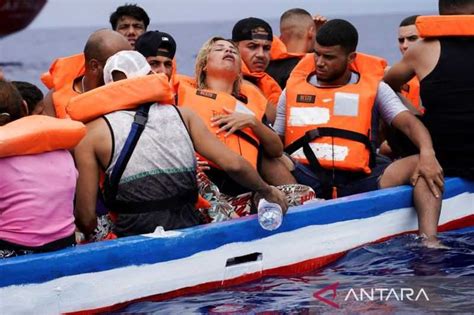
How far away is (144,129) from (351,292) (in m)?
1.39

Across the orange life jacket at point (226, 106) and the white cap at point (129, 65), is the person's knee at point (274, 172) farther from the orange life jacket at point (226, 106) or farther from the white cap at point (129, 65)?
the white cap at point (129, 65)

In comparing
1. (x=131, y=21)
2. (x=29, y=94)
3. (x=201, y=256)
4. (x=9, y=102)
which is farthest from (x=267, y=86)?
(x=9, y=102)

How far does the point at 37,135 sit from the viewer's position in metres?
5.06

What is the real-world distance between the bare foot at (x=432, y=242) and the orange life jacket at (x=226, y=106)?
111 centimetres

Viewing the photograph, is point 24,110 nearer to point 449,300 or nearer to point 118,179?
point 118,179

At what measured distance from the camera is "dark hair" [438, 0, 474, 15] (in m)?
6.92

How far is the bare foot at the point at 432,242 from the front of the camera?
21.8 feet

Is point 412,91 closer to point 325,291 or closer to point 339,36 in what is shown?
point 339,36

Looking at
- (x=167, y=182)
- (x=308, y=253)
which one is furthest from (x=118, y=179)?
(x=308, y=253)

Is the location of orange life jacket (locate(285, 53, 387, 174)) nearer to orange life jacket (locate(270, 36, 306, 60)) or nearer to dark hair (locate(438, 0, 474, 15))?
dark hair (locate(438, 0, 474, 15))

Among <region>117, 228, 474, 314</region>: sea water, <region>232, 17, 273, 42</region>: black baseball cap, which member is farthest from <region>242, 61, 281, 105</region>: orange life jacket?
<region>117, 228, 474, 314</region>: sea water

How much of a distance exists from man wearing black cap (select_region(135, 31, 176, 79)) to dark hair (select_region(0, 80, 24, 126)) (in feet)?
6.41

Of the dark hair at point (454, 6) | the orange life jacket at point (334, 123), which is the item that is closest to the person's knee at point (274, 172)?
the orange life jacket at point (334, 123)

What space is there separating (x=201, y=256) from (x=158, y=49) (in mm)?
1795
